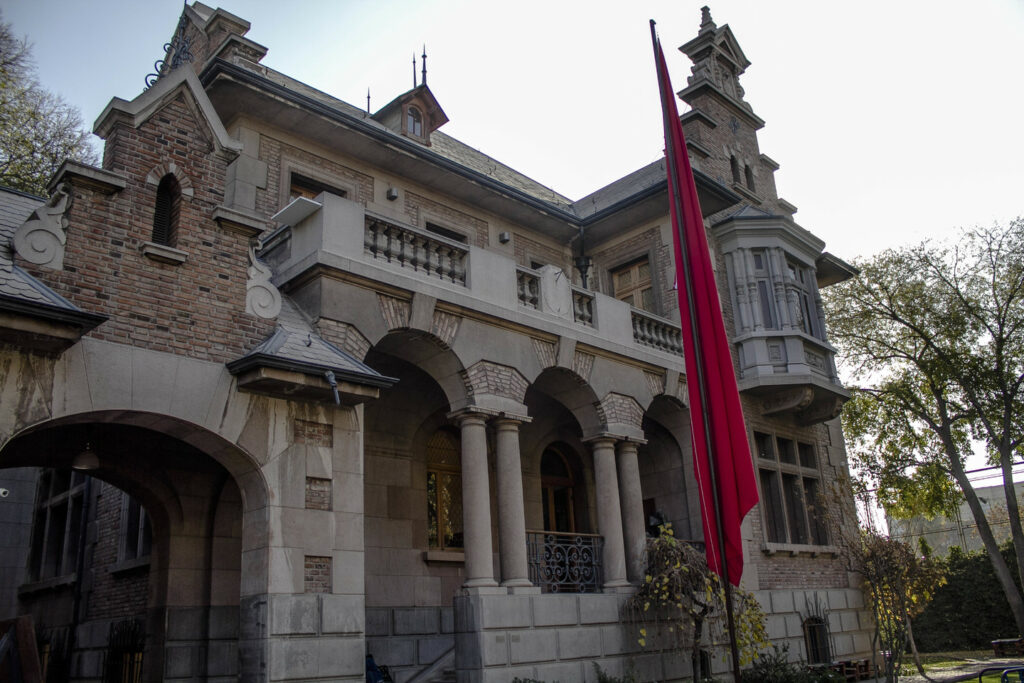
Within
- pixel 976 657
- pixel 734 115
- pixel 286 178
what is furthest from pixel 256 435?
pixel 976 657

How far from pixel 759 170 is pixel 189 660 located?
62.6 feet

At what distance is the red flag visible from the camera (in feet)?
26.2

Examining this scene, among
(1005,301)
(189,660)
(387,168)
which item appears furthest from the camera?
(1005,301)

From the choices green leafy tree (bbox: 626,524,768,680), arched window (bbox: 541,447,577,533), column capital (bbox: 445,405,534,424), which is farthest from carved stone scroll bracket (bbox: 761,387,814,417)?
column capital (bbox: 445,405,534,424)

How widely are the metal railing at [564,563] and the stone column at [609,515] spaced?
11.5 inches

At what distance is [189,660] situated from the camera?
11.9 m

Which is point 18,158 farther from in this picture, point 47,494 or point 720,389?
point 720,389

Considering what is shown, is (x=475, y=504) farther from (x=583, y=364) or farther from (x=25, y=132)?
(x=25, y=132)

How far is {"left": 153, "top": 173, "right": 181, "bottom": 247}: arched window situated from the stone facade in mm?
46

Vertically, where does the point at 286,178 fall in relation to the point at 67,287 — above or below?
above

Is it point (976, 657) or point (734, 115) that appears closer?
point (734, 115)

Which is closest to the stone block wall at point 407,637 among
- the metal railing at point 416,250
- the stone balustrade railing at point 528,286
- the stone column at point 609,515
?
the stone column at point 609,515

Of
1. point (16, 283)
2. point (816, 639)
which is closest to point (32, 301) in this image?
point (16, 283)

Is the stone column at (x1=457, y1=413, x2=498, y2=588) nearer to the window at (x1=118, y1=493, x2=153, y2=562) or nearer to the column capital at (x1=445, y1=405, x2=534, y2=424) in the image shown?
the column capital at (x1=445, y1=405, x2=534, y2=424)
